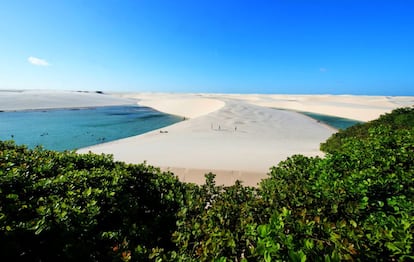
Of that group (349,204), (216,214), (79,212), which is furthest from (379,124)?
(79,212)

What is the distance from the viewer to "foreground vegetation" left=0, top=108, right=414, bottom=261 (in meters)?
1.88

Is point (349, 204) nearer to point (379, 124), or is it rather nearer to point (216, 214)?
point (216, 214)

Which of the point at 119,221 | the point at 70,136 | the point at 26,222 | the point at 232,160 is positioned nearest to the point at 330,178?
the point at 119,221

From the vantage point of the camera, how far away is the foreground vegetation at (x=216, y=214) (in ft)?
6.18

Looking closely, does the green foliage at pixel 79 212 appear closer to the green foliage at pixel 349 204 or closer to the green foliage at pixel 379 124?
the green foliage at pixel 349 204

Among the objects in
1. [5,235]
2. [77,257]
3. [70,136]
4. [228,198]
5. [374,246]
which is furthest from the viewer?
[70,136]

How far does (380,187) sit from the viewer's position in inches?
116

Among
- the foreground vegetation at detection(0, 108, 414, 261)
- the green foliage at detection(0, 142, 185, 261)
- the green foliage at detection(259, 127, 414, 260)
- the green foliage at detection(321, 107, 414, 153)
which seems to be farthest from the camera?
the green foliage at detection(321, 107, 414, 153)

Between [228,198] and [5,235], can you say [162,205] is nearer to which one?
[228,198]

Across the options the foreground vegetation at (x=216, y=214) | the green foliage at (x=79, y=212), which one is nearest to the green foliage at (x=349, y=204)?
the foreground vegetation at (x=216, y=214)

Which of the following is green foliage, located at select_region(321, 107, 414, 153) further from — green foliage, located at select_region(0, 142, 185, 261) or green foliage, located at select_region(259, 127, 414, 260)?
green foliage, located at select_region(0, 142, 185, 261)

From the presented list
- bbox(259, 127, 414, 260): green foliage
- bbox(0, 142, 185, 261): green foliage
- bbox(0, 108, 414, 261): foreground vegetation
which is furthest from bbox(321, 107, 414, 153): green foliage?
bbox(0, 142, 185, 261): green foliage

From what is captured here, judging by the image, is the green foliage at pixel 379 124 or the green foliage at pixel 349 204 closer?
the green foliage at pixel 349 204

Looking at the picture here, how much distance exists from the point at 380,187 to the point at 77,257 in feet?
11.6
